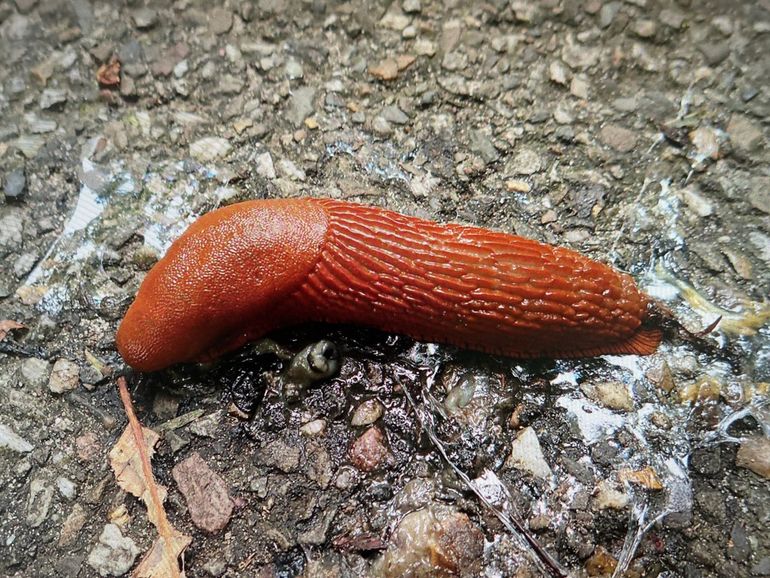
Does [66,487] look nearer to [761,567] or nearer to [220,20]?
[220,20]

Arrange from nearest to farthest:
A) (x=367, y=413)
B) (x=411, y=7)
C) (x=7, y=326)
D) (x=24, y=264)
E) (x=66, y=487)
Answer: (x=66, y=487)
(x=367, y=413)
(x=7, y=326)
(x=24, y=264)
(x=411, y=7)

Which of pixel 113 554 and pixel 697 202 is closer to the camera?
pixel 113 554

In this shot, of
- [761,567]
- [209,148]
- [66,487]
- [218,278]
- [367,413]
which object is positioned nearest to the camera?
[761,567]

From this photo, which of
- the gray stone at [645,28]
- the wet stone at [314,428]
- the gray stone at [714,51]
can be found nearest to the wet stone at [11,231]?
the wet stone at [314,428]

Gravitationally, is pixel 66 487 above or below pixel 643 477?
below

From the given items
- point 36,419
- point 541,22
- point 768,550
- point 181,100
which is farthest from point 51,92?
point 768,550

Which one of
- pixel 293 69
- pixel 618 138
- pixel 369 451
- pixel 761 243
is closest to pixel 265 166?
pixel 293 69
